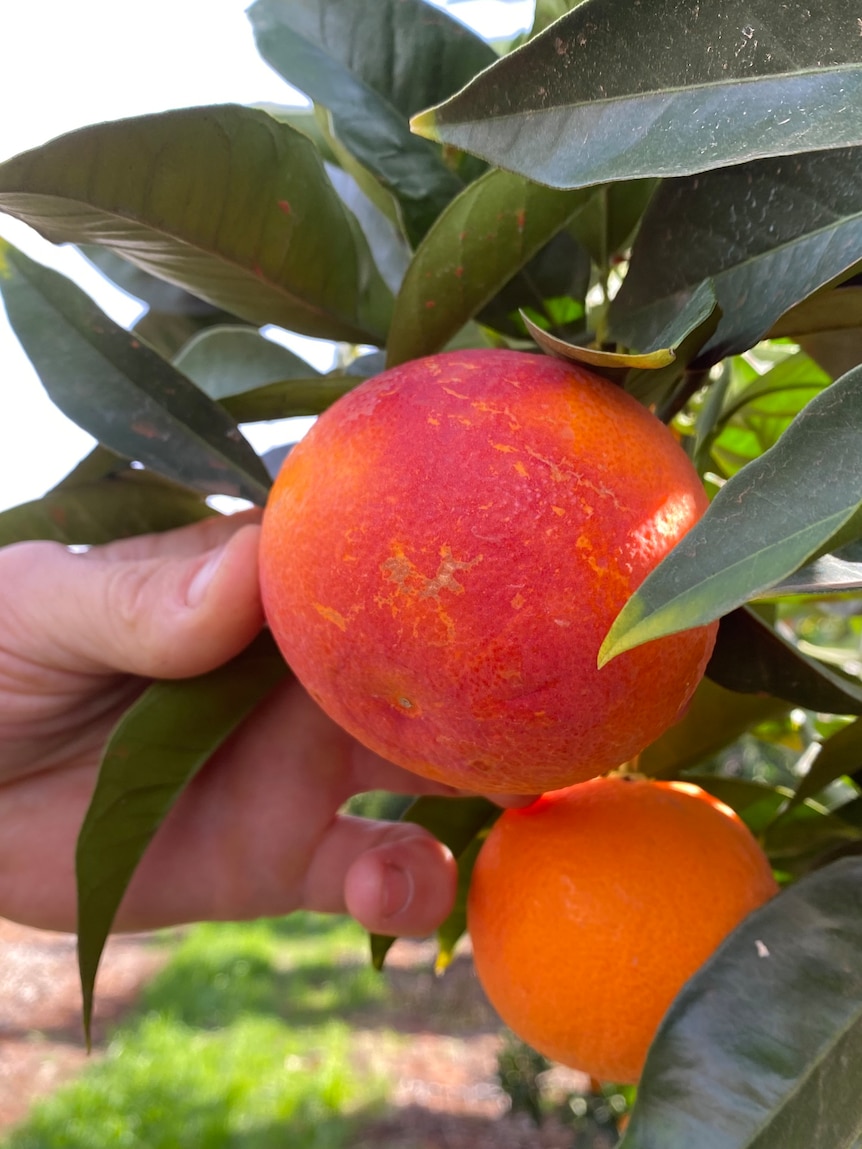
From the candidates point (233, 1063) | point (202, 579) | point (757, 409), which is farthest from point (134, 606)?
point (233, 1063)

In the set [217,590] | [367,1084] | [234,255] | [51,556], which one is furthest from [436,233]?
[367,1084]

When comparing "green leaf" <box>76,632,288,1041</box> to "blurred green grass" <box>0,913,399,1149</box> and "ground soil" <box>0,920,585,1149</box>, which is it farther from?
"blurred green grass" <box>0,913,399,1149</box>

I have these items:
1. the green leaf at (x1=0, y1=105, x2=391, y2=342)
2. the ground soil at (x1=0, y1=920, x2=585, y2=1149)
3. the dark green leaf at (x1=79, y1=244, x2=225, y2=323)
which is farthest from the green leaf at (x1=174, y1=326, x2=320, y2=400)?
the ground soil at (x1=0, y1=920, x2=585, y2=1149)

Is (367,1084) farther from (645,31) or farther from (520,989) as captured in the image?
(645,31)

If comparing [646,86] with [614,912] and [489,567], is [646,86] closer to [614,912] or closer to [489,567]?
[489,567]

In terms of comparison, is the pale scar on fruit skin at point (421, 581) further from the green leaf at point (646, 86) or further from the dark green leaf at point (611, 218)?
the dark green leaf at point (611, 218)

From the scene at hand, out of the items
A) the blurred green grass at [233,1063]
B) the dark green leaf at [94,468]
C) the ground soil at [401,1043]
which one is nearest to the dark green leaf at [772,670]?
the dark green leaf at [94,468]

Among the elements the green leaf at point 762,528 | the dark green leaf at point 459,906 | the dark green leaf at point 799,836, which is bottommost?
the dark green leaf at point 459,906

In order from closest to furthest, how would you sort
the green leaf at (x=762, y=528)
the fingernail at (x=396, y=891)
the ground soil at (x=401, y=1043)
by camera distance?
the green leaf at (x=762, y=528), the fingernail at (x=396, y=891), the ground soil at (x=401, y=1043)
